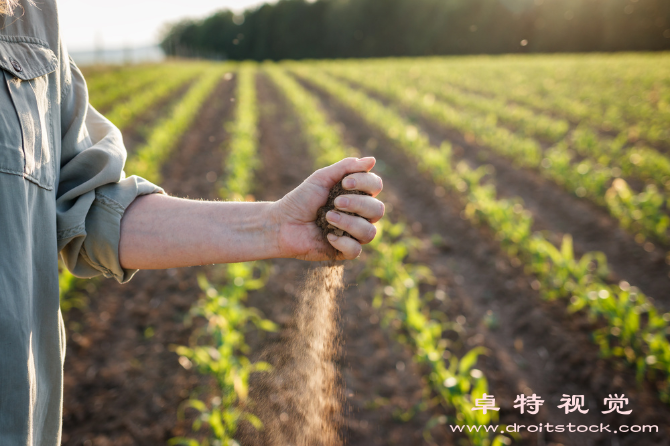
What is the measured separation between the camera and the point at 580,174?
19.6 ft

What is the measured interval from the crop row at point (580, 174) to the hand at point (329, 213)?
4826 mm

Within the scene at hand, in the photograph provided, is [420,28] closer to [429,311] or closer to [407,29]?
[407,29]

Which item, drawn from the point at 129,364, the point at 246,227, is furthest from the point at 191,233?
the point at 129,364

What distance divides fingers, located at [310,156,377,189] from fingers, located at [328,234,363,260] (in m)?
0.19

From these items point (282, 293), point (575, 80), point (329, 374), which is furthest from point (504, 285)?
point (575, 80)

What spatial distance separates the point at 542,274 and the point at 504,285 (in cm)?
38

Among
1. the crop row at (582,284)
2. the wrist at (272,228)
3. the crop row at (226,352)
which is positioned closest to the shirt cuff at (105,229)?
the wrist at (272,228)

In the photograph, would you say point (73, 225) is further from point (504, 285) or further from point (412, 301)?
point (504, 285)

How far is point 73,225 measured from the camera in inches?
41.9

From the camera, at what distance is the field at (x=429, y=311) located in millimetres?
2561

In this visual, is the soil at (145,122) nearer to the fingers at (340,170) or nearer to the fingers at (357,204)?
the fingers at (340,170)

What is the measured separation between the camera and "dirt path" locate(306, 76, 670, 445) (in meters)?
2.62

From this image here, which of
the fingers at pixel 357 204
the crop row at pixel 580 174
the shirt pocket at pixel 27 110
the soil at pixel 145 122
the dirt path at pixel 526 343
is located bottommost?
the soil at pixel 145 122

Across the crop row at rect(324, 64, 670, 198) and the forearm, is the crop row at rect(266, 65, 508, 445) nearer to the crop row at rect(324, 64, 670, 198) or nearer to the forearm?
the forearm
